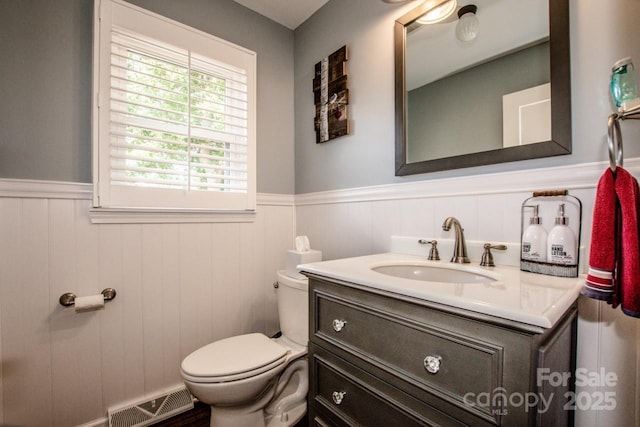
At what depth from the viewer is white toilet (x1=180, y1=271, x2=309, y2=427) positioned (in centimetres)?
114

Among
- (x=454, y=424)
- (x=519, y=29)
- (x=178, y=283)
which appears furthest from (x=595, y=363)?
(x=178, y=283)

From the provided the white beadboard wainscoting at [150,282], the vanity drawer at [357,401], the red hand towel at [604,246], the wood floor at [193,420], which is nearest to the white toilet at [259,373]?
the wood floor at [193,420]

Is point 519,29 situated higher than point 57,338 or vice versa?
point 519,29

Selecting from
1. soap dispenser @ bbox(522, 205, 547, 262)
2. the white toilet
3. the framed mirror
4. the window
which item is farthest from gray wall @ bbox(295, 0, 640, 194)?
the white toilet

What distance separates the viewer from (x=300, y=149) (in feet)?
6.76

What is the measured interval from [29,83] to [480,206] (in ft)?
6.56

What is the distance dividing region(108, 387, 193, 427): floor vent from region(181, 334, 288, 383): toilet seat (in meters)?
0.46

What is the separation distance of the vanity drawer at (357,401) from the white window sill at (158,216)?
103cm

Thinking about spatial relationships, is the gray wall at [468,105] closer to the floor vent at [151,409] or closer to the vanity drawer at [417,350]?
the vanity drawer at [417,350]

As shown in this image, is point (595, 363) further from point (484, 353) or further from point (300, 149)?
point (300, 149)

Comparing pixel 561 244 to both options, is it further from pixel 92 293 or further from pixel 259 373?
pixel 92 293

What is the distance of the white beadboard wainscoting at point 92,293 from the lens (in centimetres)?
119

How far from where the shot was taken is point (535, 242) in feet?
3.05

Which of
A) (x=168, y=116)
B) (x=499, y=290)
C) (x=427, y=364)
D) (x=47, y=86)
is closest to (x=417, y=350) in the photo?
(x=427, y=364)
